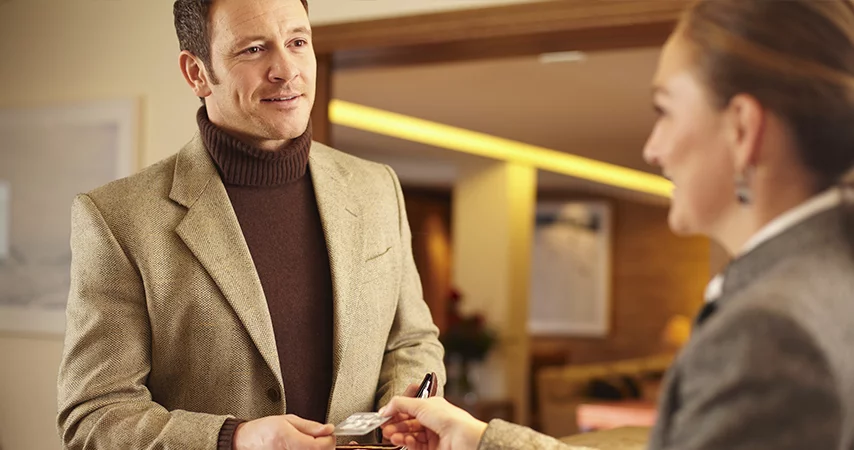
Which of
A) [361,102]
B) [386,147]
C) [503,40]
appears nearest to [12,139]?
[503,40]

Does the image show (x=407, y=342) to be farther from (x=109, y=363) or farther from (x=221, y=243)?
(x=109, y=363)

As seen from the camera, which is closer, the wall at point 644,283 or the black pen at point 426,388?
the black pen at point 426,388

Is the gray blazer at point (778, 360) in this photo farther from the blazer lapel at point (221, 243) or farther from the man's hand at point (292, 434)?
the blazer lapel at point (221, 243)

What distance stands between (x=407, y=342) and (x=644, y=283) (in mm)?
11426

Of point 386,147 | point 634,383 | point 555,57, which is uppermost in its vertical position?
point 555,57

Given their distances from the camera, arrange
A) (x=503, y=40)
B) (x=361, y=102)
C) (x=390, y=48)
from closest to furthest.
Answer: (x=503, y=40)
(x=390, y=48)
(x=361, y=102)

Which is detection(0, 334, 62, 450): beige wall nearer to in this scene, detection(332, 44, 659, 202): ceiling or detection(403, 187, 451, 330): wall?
detection(332, 44, 659, 202): ceiling

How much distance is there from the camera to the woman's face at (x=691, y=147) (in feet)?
2.99

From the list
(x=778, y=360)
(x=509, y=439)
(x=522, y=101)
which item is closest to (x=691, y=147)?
(x=778, y=360)

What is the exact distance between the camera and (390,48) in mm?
3160

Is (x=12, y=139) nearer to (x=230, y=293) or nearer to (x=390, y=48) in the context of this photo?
(x=390, y=48)

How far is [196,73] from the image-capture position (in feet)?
5.82

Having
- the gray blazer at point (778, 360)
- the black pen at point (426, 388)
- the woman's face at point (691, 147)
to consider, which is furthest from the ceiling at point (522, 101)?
the gray blazer at point (778, 360)

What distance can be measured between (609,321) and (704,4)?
Answer: 12279 mm
